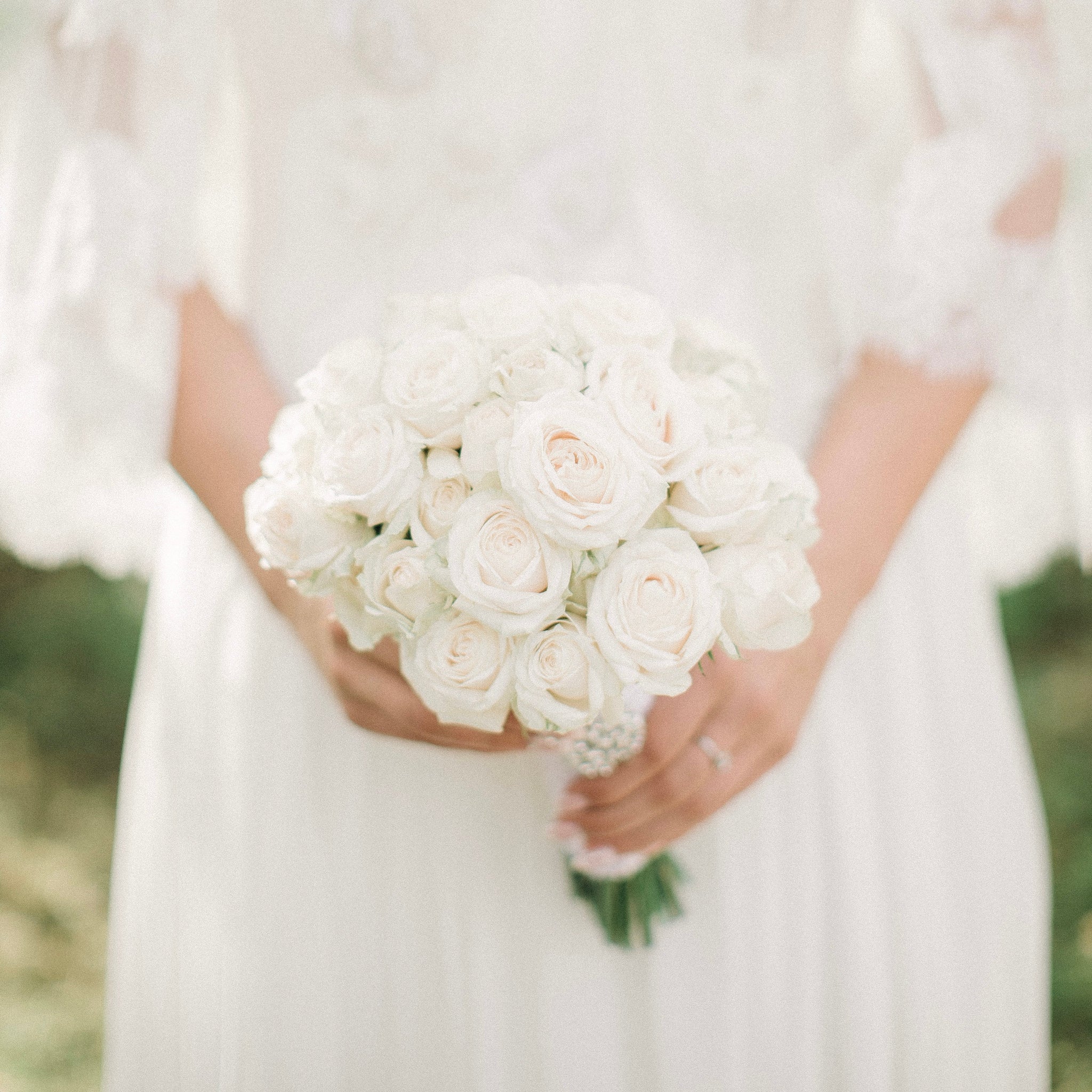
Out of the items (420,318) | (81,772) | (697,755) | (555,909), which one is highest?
(81,772)

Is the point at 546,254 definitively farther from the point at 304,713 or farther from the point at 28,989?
the point at 28,989

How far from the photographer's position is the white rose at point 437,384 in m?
0.70

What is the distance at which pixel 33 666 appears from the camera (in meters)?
3.30

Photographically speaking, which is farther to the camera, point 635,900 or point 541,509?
point 635,900

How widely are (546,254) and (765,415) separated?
32 cm

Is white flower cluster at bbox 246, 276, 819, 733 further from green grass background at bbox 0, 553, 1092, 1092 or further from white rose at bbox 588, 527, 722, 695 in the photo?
green grass background at bbox 0, 553, 1092, 1092

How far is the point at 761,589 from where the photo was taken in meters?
0.71

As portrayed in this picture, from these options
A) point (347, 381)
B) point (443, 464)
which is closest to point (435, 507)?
point (443, 464)

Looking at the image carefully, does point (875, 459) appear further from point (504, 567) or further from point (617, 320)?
point (504, 567)

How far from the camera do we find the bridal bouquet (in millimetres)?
664

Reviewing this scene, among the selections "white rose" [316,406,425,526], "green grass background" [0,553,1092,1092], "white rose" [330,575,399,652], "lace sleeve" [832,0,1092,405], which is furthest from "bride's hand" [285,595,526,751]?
"green grass background" [0,553,1092,1092]

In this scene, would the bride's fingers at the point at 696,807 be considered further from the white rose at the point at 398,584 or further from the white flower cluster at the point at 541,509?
the white rose at the point at 398,584

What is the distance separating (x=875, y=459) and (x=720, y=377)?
278 millimetres

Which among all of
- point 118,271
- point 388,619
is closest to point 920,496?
point 388,619
